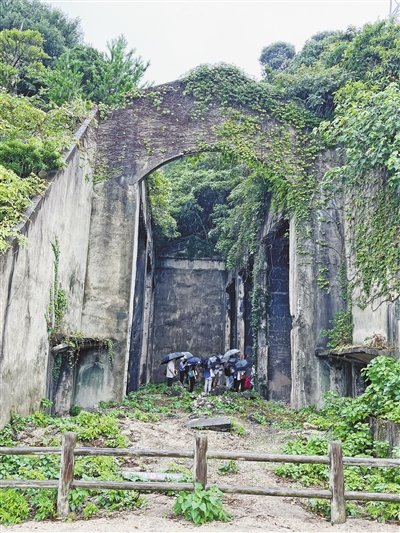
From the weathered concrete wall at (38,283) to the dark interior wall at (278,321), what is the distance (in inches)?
277

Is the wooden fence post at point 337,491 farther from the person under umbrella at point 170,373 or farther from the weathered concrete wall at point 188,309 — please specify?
the weathered concrete wall at point 188,309

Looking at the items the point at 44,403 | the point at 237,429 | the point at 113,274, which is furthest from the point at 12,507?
the point at 113,274

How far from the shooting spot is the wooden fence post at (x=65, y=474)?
16.4 feet

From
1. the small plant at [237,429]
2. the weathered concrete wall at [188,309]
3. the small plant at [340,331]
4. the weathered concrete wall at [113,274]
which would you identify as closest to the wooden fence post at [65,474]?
the small plant at [237,429]

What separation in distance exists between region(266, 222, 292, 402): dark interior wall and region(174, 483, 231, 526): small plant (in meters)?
10.6

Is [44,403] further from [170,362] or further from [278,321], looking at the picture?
[278,321]

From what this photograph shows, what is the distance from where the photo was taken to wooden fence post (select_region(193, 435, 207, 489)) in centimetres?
510

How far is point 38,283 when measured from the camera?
8.38m

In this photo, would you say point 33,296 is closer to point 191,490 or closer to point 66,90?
point 191,490

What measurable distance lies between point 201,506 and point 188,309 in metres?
18.2

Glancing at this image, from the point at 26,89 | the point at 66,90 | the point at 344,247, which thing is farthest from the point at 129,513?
the point at 26,89

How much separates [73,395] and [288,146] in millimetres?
8605

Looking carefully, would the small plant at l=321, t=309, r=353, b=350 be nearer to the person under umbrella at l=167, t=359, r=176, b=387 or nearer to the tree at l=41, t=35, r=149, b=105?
the person under umbrella at l=167, t=359, r=176, b=387

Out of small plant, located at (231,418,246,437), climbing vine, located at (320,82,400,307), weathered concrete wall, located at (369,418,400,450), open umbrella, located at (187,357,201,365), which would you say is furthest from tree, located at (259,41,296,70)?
weathered concrete wall, located at (369,418,400,450)
